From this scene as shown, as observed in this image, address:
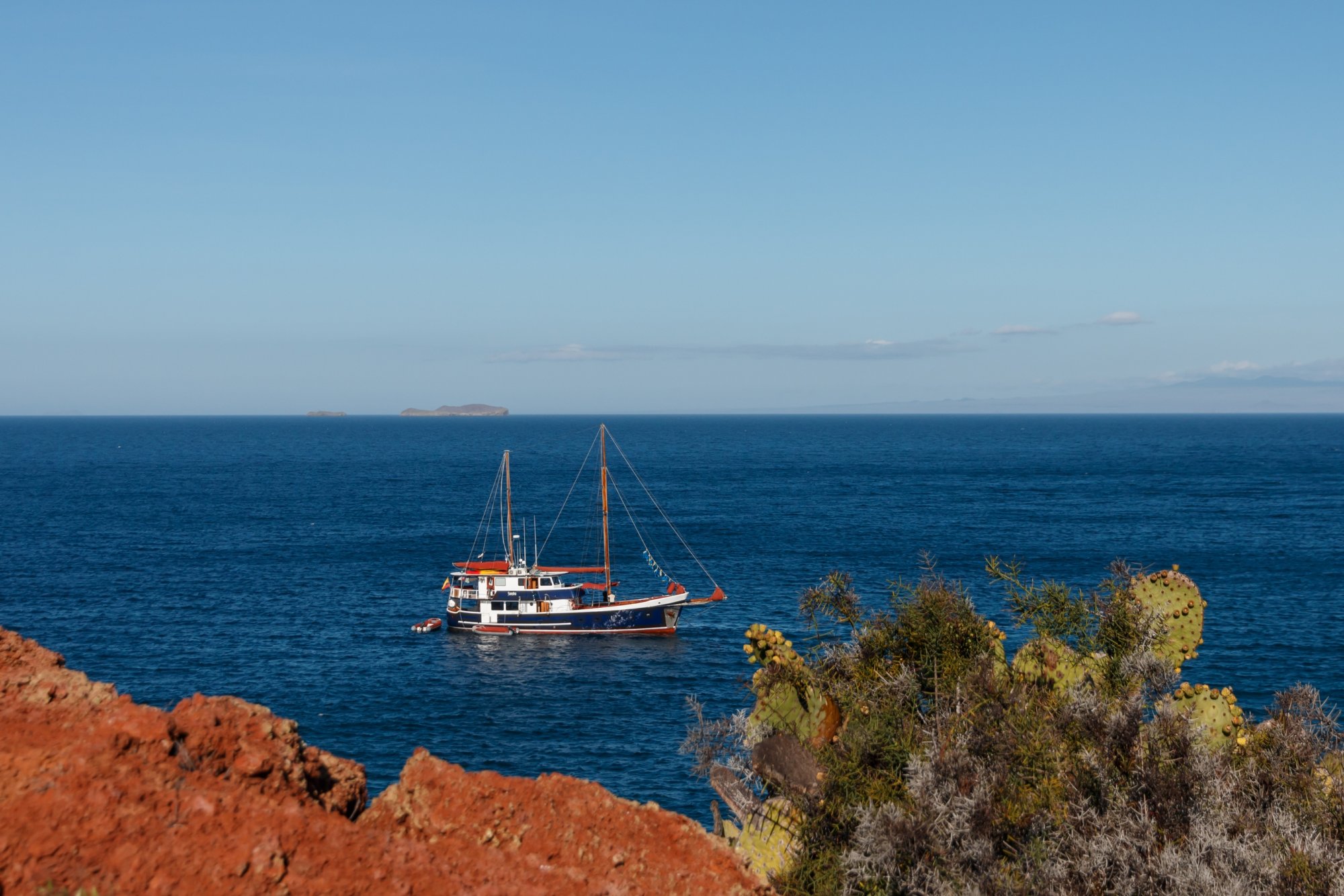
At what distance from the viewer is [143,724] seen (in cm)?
787

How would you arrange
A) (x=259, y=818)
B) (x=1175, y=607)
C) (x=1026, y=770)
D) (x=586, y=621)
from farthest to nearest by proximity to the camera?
(x=586, y=621)
(x=1175, y=607)
(x=1026, y=770)
(x=259, y=818)

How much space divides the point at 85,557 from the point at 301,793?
3246 inches

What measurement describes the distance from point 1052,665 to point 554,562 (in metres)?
69.8

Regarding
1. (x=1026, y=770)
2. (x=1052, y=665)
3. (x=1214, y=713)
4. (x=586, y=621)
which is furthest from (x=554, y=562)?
(x=1026, y=770)

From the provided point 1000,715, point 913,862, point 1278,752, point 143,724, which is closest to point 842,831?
point 913,862

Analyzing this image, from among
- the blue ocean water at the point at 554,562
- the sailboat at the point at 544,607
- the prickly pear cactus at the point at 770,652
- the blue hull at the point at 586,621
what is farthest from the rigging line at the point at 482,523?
the prickly pear cactus at the point at 770,652

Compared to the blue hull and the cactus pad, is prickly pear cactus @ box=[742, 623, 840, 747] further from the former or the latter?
the blue hull

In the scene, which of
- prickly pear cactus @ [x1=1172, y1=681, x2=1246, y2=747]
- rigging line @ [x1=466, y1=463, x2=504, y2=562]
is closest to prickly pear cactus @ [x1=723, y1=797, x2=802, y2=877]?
prickly pear cactus @ [x1=1172, y1=681, x2=1246, y2=747]

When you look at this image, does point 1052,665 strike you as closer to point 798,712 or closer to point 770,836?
point 798,712

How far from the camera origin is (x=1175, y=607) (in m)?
15.6

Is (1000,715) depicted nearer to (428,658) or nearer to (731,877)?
(731,877)

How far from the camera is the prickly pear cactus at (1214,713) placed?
13.3 metres

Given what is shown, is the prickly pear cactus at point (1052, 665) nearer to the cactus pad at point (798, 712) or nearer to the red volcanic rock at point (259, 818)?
the cactus pad at point (798, 712)

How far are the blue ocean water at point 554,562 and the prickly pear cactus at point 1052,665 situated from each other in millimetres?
20656
